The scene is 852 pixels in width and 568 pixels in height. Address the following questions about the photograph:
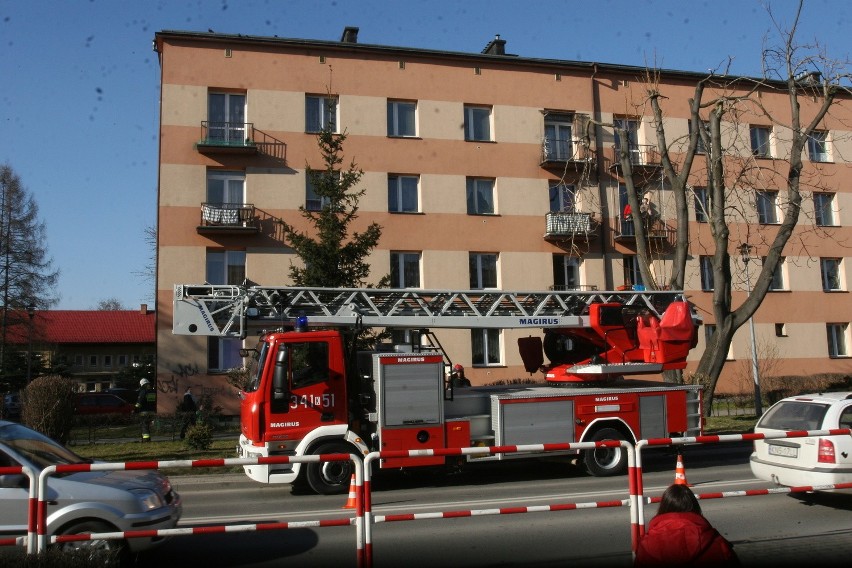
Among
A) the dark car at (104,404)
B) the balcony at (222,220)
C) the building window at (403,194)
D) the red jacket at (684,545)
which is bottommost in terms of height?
the dark car at (104,404)

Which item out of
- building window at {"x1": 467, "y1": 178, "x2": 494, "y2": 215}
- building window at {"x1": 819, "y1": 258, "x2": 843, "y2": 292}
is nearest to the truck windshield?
building window at {"x1": 467, "y1": 178, "x2": 494, "y2": 215}

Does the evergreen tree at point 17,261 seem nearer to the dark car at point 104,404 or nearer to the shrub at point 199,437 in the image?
the dark car at point 104,404

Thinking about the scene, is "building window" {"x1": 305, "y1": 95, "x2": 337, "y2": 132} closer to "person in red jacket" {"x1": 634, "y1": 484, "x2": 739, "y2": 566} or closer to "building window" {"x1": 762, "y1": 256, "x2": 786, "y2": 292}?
"building window" {"x1": 762, "y1": 256, "x2": 786, "y2": 292}

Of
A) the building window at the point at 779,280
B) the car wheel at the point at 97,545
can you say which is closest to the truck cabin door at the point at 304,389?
the car wheel at the point at 97,545

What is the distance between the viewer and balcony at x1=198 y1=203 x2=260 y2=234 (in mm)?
25922

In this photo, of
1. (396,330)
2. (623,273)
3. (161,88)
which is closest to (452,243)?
(623,273)

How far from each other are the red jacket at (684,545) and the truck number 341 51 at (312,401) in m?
7.97

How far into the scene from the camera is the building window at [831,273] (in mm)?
33909

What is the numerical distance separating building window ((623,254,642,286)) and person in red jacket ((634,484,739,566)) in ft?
88.8

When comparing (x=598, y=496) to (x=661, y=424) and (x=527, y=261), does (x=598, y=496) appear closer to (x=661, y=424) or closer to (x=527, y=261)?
(x=661, y=424)

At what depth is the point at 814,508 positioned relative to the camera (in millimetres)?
9305

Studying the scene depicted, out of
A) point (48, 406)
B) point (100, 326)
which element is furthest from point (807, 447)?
point (100, 326)

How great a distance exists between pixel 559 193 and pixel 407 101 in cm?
719

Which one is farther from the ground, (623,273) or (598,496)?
(623,273)
